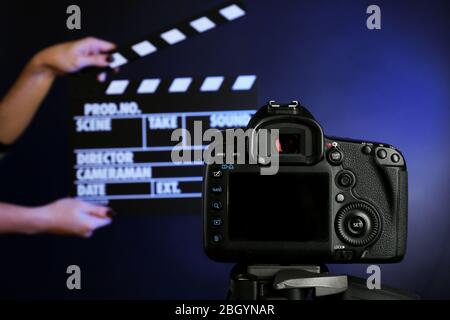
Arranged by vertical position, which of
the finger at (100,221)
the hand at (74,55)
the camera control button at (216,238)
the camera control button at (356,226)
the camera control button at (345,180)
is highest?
the hand at (74,55)

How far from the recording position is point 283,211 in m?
1.19

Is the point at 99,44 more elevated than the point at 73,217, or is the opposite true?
the point at 99,44

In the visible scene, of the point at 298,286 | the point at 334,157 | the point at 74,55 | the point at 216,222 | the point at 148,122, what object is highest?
the point at 74,55

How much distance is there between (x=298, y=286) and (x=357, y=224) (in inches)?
7.3

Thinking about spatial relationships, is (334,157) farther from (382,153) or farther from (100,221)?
(100,221)

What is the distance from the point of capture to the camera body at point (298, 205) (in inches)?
46.5

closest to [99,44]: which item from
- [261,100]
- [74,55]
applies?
[74,55]

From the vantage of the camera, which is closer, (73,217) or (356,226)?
(356,226)

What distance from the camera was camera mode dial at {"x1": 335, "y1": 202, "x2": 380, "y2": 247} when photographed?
1197mm

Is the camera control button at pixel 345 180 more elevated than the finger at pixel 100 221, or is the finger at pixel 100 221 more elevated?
the camera control button at pixel 345 180

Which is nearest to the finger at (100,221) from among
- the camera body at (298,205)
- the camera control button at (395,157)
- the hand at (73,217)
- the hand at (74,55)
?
the hand at (73,217)

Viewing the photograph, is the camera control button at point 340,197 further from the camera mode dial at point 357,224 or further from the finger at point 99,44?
the finger at point 99,44
